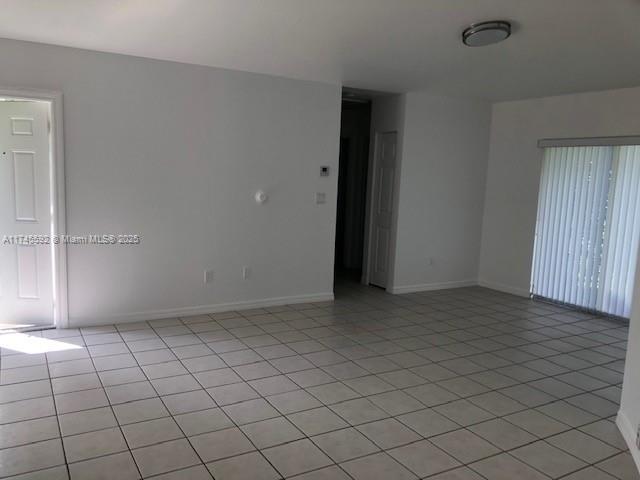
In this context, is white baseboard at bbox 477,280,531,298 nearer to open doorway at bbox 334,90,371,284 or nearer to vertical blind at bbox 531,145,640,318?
vertical blind at bbox 531,145,640,318

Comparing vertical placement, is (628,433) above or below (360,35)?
below

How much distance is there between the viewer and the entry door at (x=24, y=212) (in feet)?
13.7

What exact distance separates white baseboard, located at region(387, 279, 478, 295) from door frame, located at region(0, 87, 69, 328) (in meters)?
3.60

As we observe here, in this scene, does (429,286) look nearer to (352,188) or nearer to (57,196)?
(352,188)

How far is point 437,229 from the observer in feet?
20.8

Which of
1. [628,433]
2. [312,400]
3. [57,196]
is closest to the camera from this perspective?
[628,433]

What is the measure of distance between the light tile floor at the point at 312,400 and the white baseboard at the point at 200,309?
0.32ft

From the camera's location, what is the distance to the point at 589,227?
17.8ft

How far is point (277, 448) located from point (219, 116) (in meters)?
3.24

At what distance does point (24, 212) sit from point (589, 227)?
5.57 m

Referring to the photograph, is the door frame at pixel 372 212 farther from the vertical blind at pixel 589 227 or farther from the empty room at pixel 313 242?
the vertical blind at pixel 589 227

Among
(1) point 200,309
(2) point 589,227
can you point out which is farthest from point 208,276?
(2) point 589,227

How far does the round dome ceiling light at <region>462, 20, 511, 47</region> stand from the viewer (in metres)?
3.41

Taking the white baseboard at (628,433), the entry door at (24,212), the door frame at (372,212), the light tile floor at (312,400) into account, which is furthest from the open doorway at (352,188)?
the white baseboard at (628,433)
